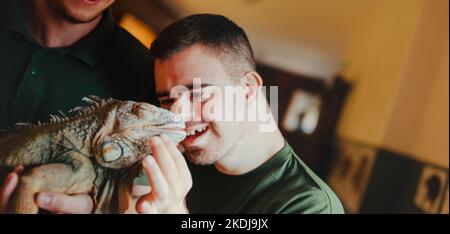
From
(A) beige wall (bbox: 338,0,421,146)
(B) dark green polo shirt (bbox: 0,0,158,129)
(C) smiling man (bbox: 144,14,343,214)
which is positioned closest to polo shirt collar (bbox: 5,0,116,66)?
(B) dark green polo shirt (bbox: 0,0,158,129)

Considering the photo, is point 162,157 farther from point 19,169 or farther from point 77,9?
point 77,9

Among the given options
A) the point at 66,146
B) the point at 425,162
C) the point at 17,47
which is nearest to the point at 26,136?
the point at 66,146

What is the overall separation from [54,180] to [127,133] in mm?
169

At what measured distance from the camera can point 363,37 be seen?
135cm

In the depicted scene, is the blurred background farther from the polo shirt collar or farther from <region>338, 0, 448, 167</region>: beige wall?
the polo shirt collar

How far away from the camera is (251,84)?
0.99 meters

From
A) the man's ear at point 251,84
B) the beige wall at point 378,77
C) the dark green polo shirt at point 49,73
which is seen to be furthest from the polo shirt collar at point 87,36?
the beige wall at point 378,77

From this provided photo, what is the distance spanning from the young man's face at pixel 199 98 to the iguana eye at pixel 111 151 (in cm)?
15

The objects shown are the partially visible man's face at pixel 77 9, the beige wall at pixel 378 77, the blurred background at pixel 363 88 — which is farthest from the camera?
the beige wall at pixel 378 77

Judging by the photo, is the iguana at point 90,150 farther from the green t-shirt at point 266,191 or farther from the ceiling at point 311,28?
the ceiling at point 311,28

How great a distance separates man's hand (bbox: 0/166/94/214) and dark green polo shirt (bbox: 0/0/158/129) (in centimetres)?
16

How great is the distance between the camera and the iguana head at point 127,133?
84 cm

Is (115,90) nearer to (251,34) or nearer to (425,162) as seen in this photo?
(251,34)

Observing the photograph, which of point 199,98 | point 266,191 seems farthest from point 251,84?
point 266,191
